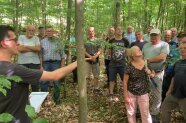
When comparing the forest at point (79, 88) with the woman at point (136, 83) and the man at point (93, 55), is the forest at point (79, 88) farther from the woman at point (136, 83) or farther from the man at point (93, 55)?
the woman at point (136, 83)

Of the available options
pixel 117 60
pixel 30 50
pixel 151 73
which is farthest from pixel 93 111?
pixel 30 50

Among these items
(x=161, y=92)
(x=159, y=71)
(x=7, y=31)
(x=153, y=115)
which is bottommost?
(x=153, y=115)

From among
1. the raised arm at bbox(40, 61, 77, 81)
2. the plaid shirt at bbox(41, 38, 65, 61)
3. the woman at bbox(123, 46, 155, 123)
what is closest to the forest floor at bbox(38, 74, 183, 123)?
the woman at bbox(123, 46, 155, 123)

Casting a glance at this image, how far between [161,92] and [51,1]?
8288mm

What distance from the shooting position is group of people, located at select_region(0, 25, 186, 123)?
2809 millimetres

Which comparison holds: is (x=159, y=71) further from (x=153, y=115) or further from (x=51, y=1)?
(x=51, y=1)

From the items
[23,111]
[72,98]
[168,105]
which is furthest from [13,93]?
[72,98]

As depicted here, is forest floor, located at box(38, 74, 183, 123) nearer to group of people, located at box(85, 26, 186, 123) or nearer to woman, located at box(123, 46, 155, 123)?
group of people, located at box(85, 26, 186, 123)

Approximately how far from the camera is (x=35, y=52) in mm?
8273

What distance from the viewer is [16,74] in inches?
108

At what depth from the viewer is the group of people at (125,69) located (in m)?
2.81

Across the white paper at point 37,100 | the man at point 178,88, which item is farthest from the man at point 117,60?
the white paper at point 37,100

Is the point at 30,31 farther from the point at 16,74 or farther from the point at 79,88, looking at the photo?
the point at 16,74

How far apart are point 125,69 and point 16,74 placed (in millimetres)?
3702
